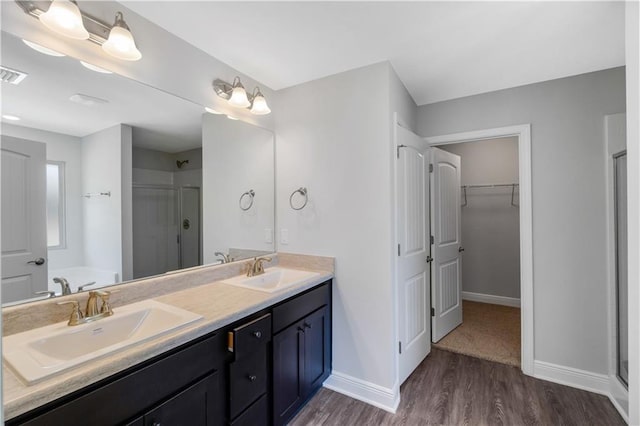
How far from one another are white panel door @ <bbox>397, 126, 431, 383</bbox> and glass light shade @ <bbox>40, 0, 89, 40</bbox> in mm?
1907

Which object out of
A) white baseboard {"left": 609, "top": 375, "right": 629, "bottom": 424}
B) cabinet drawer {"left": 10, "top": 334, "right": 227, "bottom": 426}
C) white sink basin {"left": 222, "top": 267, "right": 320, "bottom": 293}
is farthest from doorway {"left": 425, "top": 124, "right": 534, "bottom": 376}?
cabinet drawer {"left": 10, "top": 334, "right": 227, "bottom": 426}

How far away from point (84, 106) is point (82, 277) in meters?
0.85

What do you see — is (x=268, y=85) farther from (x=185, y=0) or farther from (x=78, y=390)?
(x=78, y=390)

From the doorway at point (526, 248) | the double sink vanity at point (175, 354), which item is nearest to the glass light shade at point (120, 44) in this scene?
the double sink vanity at point (175, 354)

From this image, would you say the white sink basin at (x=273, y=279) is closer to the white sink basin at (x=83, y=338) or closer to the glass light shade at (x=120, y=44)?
the white sink basin at (x=83, y=338)

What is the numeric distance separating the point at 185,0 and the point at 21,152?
1047 millimetres

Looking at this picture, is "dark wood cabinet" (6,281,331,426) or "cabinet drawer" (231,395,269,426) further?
"cabinet drawer" (231,395,269,426)

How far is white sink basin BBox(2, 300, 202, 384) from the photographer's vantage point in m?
0.95

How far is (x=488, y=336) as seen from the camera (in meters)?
3.02

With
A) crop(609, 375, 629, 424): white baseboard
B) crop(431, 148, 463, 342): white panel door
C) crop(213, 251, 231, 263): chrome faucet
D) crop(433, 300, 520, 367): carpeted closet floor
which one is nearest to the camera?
crop(609, 375, 629, 424): white baseboard

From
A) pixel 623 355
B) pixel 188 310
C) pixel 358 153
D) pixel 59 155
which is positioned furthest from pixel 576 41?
pixel 59 155

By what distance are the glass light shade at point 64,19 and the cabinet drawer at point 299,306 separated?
1.64 meters

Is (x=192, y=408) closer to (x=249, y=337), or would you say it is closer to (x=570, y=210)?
(x=249, y=337)

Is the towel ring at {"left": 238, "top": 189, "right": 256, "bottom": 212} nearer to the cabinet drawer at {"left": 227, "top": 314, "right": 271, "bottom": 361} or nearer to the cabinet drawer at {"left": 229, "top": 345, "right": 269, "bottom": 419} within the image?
the cabinet drawer at {"left": 227, "top": 314, "right": 271, "bottom": 361}
